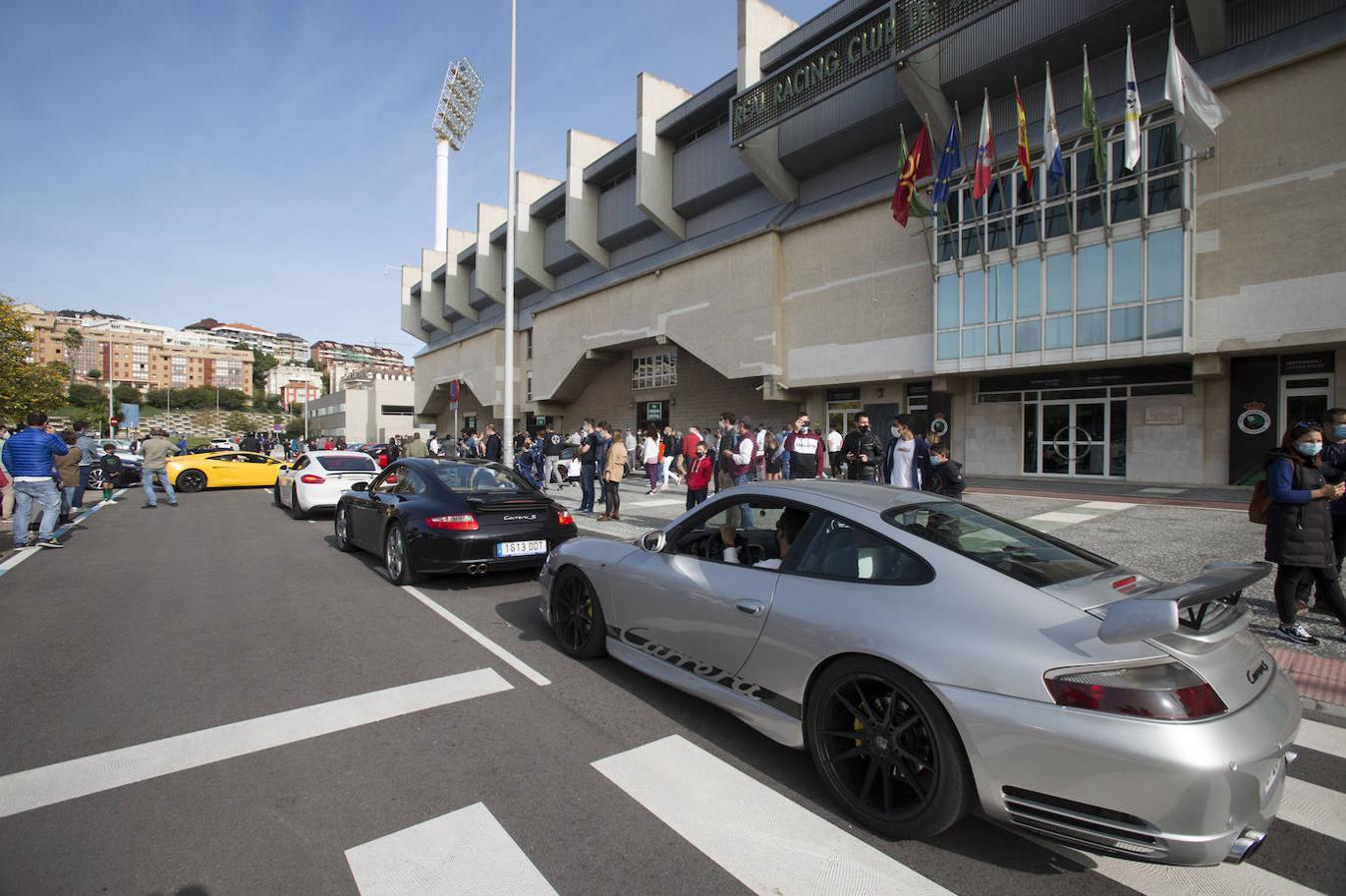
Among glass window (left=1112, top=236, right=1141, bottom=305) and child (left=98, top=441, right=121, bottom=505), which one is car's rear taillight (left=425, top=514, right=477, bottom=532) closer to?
child (left=98, top=441, right=121, bottom=505)

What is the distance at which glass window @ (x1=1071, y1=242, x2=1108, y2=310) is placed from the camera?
16172mm

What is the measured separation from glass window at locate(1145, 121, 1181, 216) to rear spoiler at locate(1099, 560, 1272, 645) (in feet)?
56.6

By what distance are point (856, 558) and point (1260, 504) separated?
4.23m

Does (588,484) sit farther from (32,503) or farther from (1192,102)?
(1192,102)

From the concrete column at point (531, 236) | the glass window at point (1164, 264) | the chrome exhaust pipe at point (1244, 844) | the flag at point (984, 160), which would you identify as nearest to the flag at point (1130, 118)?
the glass window at point (1164, 264)

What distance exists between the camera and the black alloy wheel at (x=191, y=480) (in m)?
17.5

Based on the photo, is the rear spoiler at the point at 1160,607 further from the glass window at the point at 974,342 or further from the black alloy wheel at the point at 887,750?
the glass window at the point at 974,342

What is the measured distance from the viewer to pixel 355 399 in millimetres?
73000

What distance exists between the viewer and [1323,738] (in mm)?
3342

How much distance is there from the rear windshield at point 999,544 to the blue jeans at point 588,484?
9246 millimetres

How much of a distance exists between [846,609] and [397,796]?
6.87 ft

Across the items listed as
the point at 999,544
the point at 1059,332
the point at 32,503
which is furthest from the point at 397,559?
the point at 1059,332

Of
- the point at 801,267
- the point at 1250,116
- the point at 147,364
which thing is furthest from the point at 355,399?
the point at 147,364

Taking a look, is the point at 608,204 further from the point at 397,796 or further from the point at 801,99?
the point at 397,796
